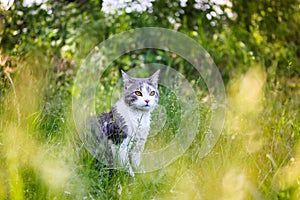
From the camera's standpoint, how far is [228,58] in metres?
4.39

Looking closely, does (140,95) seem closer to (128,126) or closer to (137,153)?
(128,126)

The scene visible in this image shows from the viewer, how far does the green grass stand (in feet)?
6.38

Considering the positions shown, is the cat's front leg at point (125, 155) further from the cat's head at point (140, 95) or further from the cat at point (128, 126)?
the cat's head at point (140, 95)

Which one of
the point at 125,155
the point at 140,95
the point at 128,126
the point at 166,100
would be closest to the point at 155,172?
the point at 125,155

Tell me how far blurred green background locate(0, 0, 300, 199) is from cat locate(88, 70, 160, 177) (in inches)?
4.4

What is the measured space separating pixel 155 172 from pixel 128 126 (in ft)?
0.90

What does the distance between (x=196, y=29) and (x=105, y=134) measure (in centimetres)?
222

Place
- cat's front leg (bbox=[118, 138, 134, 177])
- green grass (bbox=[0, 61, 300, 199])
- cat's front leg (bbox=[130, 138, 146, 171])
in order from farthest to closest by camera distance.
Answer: cat's front leg (bbox=[130, 138, 146, 171]), cat's front leg (bbox=[118, 138, 134, 177]), green grass (bbox=[0, 61, 300, 199])

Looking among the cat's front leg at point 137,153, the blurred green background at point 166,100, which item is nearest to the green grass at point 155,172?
the blurred green background at point 166,100

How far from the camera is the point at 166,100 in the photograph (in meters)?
3.26

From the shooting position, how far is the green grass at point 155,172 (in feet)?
6.38

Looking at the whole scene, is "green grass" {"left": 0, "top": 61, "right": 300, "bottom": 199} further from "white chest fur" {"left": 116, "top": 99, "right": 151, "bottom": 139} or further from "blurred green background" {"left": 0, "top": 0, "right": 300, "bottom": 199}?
"white chest fur" {"left": 116, "top": 99, "right": 151, "bottom": 139}

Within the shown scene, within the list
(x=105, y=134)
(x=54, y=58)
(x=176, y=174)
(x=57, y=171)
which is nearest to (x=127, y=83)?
(x=105, y=134)

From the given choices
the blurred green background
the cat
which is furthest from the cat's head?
the blurred green background
